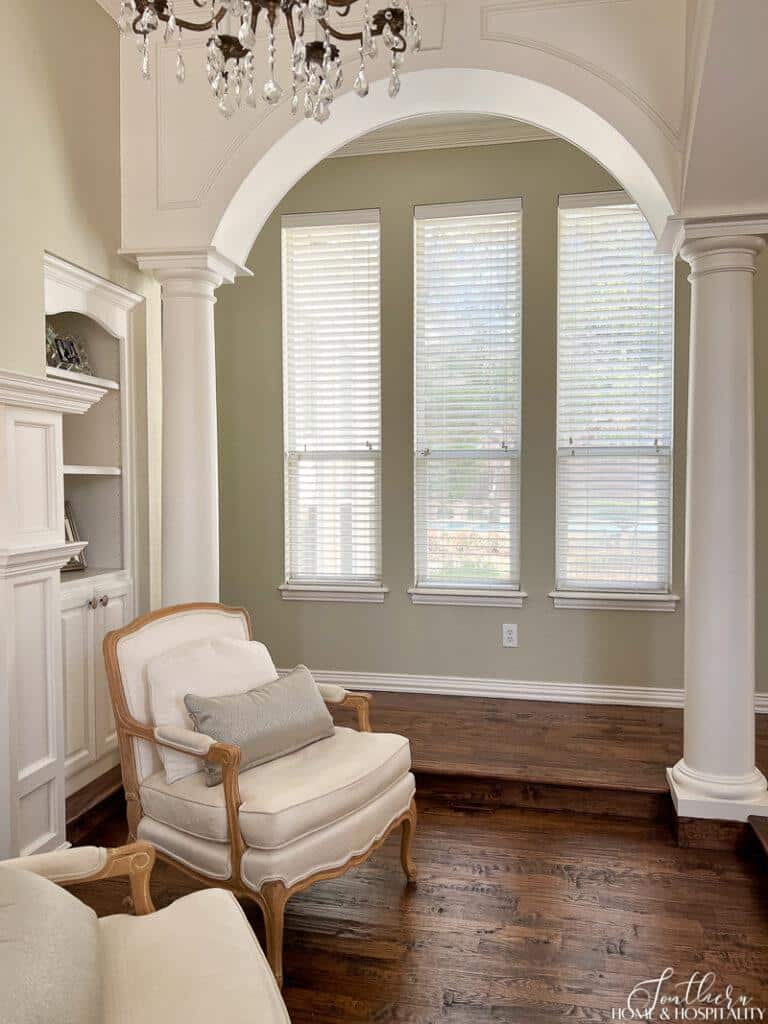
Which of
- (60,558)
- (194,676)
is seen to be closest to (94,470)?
(60,558)

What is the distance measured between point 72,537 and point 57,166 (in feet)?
4.99

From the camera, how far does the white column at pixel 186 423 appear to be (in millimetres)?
3434

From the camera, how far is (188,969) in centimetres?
154

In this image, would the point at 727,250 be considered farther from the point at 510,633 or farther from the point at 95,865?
the point at 95,865

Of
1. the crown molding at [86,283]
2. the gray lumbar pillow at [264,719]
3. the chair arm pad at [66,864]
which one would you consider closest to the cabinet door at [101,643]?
the gray lumbar pillow at [264,719]

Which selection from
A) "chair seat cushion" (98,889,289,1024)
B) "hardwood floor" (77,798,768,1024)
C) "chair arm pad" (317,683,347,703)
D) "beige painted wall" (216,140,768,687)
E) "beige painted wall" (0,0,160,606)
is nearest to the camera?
"chair seat cushion" (98,889,289,1024)

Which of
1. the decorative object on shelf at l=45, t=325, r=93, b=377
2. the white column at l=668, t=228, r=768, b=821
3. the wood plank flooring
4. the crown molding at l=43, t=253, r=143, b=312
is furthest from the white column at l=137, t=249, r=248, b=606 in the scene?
the white column at l=668, t=228, r=768, b=821

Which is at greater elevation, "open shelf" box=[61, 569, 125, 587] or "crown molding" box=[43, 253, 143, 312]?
"crown molding" box=[43, 253, 143, 312]

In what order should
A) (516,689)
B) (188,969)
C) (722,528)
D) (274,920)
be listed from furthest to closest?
1. (516,689)
2. (722,528)
3. (274,920)
4. (188,969)

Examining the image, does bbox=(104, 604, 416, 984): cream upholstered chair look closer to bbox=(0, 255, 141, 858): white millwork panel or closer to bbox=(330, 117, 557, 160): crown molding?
bbox=(0, 255, 141, 858): white millwork panel

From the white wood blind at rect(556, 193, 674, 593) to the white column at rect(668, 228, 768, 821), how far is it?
4.38 ft

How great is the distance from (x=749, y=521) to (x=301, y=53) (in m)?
2.28

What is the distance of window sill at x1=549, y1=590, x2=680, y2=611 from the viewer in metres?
4.36

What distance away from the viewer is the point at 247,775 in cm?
246
